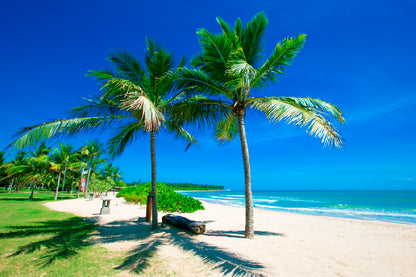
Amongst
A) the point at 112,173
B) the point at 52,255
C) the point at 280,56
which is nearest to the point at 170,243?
A: the point at 52,255

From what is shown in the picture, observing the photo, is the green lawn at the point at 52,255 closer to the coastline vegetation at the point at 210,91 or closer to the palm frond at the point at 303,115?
the coastline vegetation at the point at 210,91

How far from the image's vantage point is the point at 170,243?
546cm

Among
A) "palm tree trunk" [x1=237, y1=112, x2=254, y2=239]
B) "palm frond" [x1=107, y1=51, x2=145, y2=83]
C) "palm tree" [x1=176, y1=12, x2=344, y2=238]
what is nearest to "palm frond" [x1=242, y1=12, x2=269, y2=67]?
"palm tree" [x1=176, y1=12, x2=344, y2=238]

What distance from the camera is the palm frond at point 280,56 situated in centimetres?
593

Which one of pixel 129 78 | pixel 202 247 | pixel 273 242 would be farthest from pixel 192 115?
pixel 273 242

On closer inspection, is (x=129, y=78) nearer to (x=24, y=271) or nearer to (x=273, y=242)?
(x=24, y=271)

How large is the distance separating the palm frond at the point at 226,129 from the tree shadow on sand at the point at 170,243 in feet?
13.3

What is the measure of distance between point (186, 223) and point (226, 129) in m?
3.87

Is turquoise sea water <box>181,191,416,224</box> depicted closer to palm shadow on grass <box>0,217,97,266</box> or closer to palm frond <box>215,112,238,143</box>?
palm frond <box>215,112,238,143</box>

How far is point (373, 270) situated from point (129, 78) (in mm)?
8331

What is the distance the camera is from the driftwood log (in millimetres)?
6676

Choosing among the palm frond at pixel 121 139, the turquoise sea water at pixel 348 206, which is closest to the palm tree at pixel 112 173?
the turquoise sea water at pixel 348 206

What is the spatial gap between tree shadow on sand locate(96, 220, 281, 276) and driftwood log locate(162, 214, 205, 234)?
18cm

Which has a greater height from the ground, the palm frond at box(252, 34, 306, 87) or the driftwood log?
the palm frond at box(252, 34, 306, 87)
